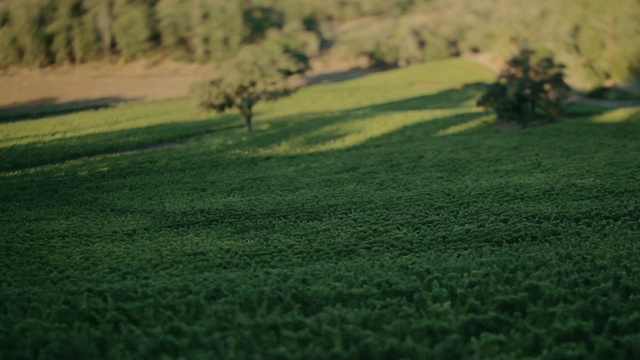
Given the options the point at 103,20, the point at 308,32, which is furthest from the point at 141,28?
the point at 308,32

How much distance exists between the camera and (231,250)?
18.2 m

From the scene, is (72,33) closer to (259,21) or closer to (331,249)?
(259,21)

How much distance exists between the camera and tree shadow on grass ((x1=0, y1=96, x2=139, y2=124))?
59.1 metres

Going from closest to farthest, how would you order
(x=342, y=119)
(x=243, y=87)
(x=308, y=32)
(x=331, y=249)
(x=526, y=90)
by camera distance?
(x=331, y=249) < (x=526, y=90) < (x=243, y=87) < (x=342, y=119) < (x=308, y=32)

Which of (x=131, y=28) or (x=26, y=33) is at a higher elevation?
(x=131, y=28)

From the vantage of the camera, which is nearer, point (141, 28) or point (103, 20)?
point (103, 20)

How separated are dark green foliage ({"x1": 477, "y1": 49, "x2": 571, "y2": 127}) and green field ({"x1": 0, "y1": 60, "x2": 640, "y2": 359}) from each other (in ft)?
14.1

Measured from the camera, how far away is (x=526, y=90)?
4572cm

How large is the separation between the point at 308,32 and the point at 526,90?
69873 millimetres

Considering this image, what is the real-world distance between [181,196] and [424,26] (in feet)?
336

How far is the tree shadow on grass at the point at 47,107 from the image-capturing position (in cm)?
5908

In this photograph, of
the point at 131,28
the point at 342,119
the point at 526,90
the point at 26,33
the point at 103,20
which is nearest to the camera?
the point at 526,90

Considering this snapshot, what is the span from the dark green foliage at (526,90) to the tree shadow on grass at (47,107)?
56.2 metres

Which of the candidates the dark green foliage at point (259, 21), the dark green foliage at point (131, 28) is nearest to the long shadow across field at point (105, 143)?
the dark green foliage at point (131, 28)
